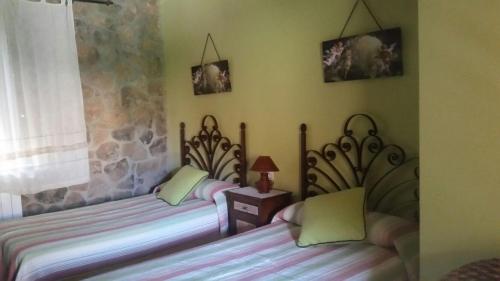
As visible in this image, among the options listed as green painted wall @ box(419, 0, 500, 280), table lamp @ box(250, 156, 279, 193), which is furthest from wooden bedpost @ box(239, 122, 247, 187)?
green painted wall @ box(419, 0, 500, 280)

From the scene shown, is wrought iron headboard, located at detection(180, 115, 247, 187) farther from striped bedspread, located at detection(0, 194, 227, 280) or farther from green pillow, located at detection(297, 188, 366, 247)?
green pillow, located at detection(297, 188, 366, 247)

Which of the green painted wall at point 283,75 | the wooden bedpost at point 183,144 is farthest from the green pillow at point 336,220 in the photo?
the wooden bedpost at point 183,144

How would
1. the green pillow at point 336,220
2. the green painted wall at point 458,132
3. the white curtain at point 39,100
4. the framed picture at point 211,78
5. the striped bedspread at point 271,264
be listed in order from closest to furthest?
the green painted wall at point 458,132, the striped bedspread at point 271,264, the green pillow at point 336,220, the white curtain at point 39,100, the framed picture at point 211,78

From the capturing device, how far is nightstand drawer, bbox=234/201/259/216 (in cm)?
292

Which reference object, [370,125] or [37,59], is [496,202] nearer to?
[370,125]

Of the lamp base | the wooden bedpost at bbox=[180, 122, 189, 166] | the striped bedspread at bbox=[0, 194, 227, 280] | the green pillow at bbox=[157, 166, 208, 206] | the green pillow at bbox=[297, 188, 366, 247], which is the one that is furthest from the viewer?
the wooden bedpost at bbox=[180, 122, 189, 166]

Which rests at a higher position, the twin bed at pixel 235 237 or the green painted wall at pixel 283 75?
the green painted wall at pixel 283 75

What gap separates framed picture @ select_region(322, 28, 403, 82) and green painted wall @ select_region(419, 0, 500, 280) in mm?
914

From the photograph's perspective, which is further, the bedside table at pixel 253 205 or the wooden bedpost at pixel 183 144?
the wooden bedpost at pixel 183 144

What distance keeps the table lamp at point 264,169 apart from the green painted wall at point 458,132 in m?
1.54

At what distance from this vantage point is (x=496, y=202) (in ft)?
4.36

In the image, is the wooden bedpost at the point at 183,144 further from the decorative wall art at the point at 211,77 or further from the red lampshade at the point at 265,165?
the red lampshade at the point at 265,165

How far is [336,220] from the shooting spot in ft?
7.41

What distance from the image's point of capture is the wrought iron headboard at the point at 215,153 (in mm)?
3424
